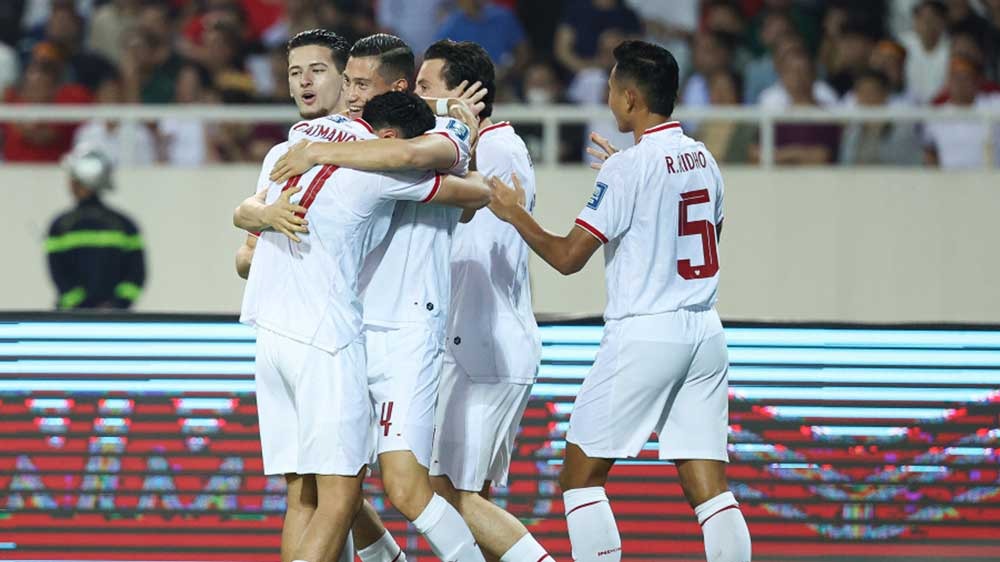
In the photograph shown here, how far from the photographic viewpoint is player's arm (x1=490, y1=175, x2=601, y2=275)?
638 centimetres

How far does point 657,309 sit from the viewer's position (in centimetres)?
641

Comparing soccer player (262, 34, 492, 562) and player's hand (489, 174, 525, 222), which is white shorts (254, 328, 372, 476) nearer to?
soccer player (262, 34, 492, 562)

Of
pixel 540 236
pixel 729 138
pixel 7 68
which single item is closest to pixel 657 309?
pixel 540 236

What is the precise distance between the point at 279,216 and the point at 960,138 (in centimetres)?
732

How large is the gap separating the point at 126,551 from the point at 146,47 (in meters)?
6.45

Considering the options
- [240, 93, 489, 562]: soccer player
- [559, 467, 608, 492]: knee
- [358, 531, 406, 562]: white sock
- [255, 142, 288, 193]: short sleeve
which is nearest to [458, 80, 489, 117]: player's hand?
[240, 93, 489, 562]: soccer player

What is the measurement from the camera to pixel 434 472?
21.4ft

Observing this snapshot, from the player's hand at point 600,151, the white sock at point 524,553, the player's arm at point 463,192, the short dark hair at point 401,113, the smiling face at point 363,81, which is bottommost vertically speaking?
the white sock at point 524,553

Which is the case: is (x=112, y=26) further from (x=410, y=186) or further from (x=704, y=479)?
(x=704, y=479)

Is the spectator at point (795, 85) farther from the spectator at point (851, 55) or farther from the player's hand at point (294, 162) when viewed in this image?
the player's hand at point (294, 162)

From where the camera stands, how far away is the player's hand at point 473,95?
6477 mm

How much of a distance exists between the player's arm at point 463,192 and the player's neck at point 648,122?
2.59ft

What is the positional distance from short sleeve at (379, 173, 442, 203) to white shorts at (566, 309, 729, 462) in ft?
3.42

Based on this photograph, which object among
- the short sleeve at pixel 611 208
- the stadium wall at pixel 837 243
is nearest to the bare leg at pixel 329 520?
the short sleeve at pixel 611 208
